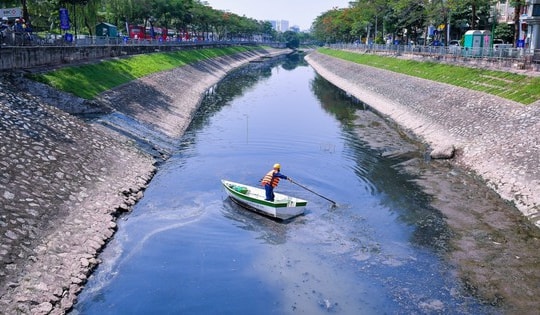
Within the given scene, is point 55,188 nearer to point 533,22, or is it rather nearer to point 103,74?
point 103,74

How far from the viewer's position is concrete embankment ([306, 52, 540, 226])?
24500 millimetres

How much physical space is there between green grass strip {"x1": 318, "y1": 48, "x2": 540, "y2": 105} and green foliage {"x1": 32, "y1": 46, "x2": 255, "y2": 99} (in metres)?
30.5

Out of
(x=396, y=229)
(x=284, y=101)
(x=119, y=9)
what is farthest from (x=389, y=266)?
(x=119, y=9)

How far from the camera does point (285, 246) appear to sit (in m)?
19.9

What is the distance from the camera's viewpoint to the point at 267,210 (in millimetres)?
22531

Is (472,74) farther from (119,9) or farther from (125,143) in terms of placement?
(119,9)

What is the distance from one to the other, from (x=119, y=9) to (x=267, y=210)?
219 ft

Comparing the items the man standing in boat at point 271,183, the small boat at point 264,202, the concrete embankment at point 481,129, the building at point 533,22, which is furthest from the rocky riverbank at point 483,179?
the building at point 533,22

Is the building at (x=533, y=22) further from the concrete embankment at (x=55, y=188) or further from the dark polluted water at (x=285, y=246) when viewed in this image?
the concrete embankment at (x=55, y=188)

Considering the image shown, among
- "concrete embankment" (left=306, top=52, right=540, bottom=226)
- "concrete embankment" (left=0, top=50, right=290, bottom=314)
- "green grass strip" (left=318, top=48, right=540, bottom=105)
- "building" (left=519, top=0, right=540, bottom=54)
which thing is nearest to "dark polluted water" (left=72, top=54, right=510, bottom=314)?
"concrete embankment" (left=0, top=50, right=290, bottom=314)

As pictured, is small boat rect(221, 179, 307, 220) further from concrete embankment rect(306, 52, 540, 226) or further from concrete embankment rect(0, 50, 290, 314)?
concrete embankment rect(306, 52, 540, 226)

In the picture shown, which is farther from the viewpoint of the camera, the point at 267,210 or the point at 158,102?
the point at 158,102

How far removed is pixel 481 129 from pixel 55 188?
26254 millimetres

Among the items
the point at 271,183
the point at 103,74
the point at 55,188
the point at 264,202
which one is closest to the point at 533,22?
the point at 103,74
